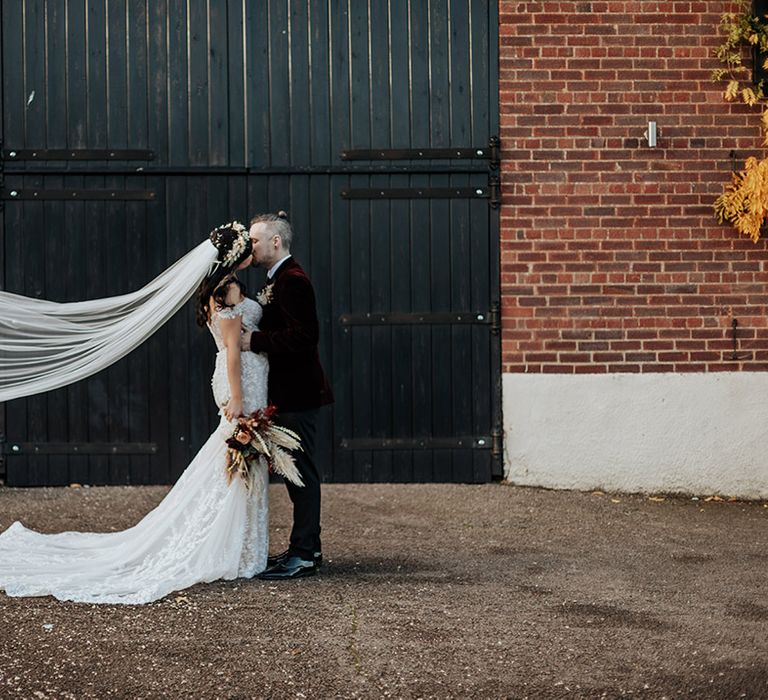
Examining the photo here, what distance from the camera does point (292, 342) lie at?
6016 mm

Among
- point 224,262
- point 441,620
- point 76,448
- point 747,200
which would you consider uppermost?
point 747,200

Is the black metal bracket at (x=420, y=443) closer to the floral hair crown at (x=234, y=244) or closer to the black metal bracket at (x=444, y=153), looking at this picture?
the black metal bracket at (x=444, y=153)

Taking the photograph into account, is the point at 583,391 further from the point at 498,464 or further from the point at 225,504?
the point at 225,504

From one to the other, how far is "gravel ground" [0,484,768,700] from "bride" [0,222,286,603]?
0.59ft

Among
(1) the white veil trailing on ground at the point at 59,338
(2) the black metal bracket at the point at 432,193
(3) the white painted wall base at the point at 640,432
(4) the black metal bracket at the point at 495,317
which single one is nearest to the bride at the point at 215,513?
(1) the white veil trailing on ground at the point at 59,338

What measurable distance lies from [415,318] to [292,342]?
8.56 ft

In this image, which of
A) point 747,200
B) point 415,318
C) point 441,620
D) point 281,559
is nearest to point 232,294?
point 281,559

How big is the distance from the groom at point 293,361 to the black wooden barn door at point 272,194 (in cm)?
233

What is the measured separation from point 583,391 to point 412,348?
1.24 m

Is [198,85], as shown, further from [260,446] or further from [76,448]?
[260,446]

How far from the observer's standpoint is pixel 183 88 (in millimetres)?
8445

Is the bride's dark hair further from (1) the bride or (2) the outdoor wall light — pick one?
(2) the outdoor wall light

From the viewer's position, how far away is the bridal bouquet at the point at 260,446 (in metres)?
5.96

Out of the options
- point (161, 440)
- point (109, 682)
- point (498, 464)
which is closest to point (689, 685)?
point (109, 682)
